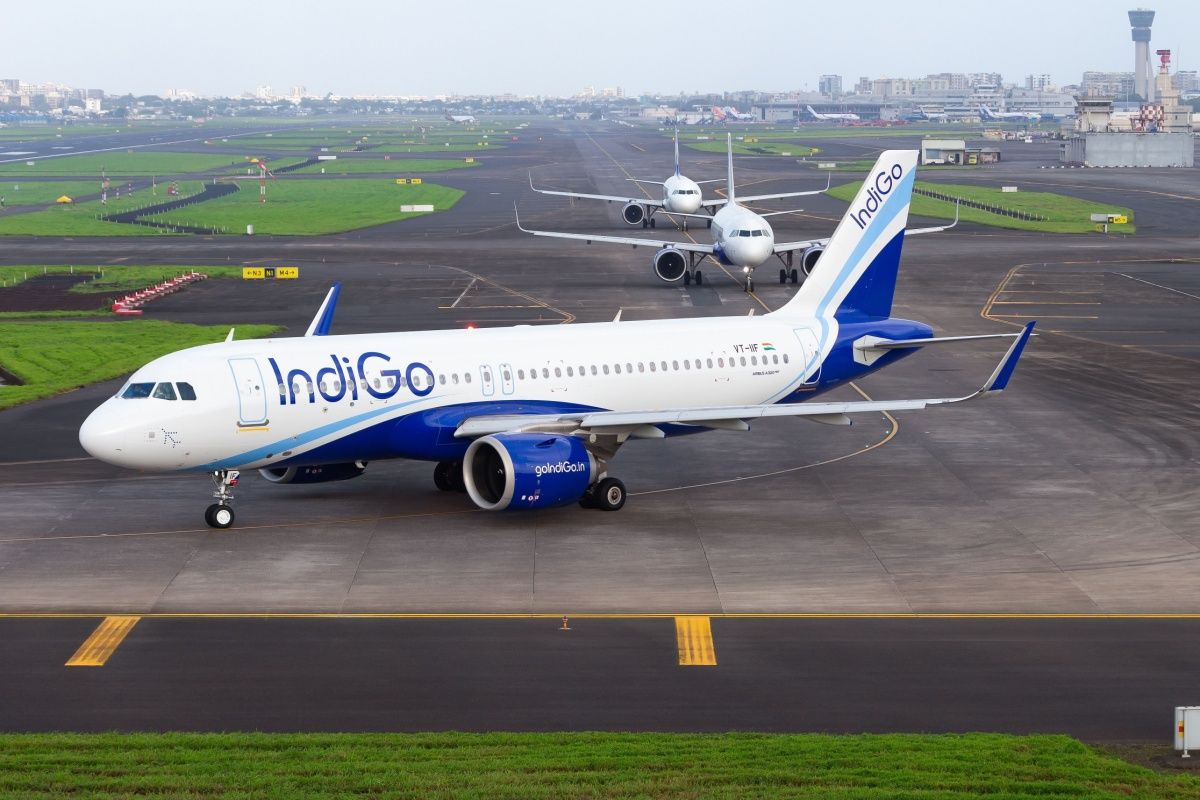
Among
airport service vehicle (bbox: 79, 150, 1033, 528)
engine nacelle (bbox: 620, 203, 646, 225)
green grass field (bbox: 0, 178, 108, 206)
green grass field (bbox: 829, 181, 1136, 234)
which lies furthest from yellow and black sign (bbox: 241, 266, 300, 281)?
green grass field (bbox: 0, 178, 108, 206)

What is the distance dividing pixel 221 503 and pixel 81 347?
1353 inches

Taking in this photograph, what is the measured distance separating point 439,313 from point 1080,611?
53.3m

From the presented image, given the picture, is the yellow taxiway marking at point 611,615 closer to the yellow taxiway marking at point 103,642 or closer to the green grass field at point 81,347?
the yellow taxiway marking at point 103,642

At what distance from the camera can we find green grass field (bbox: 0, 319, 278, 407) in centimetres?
6184

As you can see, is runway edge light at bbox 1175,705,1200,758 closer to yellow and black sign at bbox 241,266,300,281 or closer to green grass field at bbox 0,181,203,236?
yellow and black sign at bbox 241,266,300,281

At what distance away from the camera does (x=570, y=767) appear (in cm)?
2294

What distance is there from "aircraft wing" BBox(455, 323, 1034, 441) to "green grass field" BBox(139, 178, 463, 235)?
94936mm

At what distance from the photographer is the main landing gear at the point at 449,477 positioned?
43.4 metres

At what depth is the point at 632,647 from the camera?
29906mm

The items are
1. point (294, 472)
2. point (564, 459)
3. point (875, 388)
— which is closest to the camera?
point (564, 459)

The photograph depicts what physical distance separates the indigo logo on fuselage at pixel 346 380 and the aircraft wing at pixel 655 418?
Answer: 1.85m

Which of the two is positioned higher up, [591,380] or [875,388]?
[591,380]

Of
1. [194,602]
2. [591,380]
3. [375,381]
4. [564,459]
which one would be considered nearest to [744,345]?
[591,380]

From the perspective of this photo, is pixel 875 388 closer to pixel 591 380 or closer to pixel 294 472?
pixel 591 380
